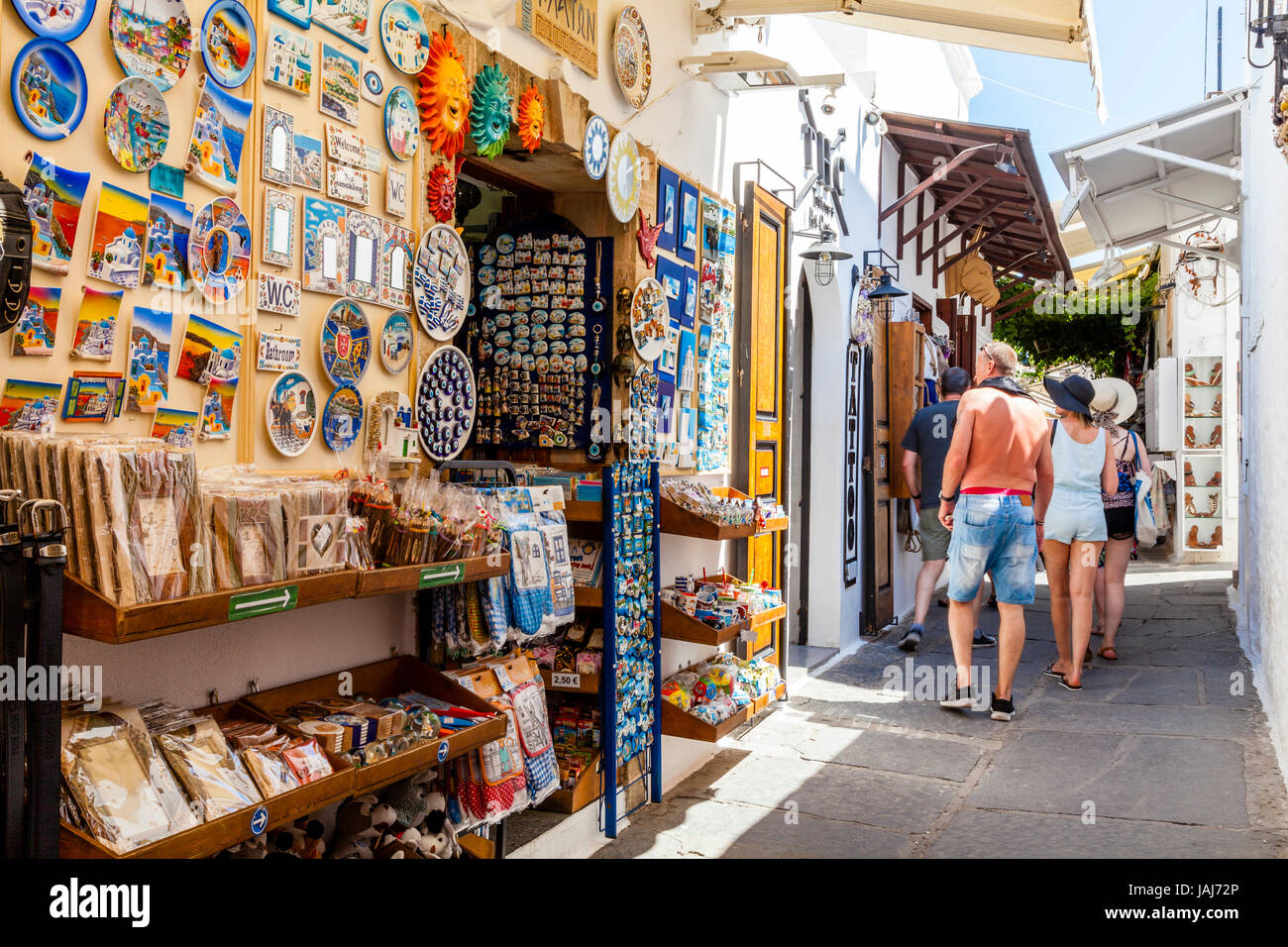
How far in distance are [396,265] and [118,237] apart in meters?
0.92

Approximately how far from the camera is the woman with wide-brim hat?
6578 mm

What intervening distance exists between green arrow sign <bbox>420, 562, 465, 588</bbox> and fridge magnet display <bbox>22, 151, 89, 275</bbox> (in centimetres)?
100

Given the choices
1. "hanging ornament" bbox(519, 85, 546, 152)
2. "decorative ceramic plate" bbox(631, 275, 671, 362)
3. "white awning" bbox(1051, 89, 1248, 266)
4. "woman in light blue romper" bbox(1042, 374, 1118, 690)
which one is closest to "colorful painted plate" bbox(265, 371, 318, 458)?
"hanging ornament" bbox(519, 85, 546, 152)

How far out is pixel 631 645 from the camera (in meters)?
3.99

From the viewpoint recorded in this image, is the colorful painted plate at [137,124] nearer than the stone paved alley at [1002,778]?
Yes

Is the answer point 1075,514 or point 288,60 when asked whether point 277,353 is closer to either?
point 288,60

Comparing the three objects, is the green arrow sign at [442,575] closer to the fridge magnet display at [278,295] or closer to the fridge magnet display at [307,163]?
the fridge magnet display at [278,295]

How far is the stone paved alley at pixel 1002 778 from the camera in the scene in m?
3.72

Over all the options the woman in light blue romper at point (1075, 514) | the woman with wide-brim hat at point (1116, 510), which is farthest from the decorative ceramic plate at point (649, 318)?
the woman with wide-brim hat at point (1116, 510)

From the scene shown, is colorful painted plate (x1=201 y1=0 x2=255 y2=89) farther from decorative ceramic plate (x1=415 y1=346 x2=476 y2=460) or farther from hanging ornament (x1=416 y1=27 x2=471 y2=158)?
decorative ceramic plate (x1=415 y1=346 x2=476 y2=460)

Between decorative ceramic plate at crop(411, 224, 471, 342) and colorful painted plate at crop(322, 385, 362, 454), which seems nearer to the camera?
colorful painted plate at crop(322, 385, 362, 454)

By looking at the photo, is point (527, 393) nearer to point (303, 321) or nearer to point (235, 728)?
point (303, 321)

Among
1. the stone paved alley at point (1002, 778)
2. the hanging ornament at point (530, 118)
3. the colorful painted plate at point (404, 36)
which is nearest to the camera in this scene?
the colorful painted plate at point (404, 36)

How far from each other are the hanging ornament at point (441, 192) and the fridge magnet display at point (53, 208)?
116 cm
